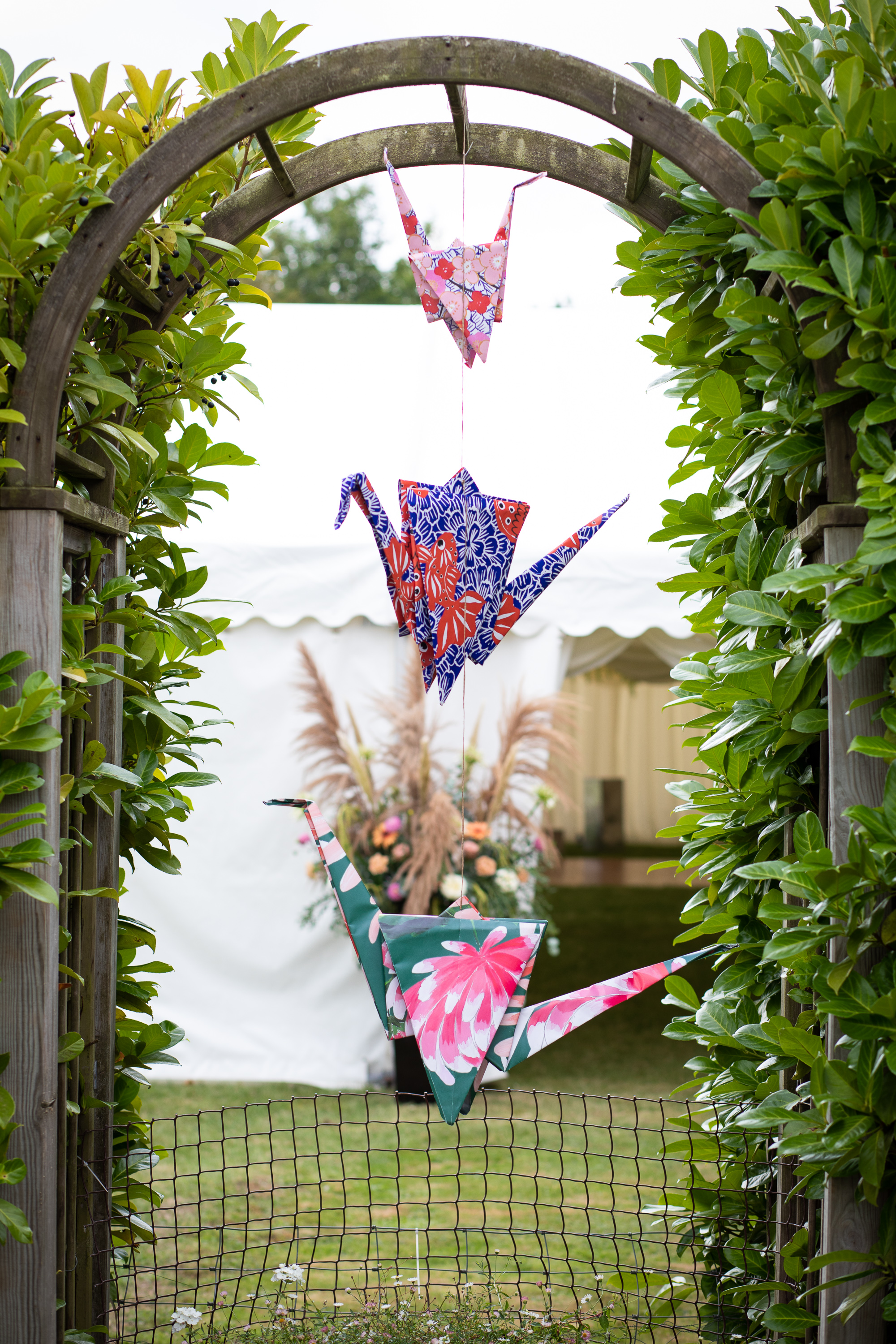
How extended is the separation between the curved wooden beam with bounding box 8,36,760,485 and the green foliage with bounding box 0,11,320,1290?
39 mm

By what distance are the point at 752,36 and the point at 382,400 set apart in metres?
3.08

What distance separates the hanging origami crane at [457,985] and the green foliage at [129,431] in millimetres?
337

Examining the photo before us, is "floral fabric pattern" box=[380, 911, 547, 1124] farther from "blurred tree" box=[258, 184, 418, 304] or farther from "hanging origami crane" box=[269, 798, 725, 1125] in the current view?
"blurred tree" box=[258, 184, 418, 304]

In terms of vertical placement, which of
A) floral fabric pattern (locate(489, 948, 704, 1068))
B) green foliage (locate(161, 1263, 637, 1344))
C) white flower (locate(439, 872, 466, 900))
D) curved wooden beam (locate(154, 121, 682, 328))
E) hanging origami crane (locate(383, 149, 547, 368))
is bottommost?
green foliage (locate(161, 1263, 637, 1344))

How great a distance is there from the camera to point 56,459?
1.60m

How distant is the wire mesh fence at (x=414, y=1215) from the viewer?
77.3 inches

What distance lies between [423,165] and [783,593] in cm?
102

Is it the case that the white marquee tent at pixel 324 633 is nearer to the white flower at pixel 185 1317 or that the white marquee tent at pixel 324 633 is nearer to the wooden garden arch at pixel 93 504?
the white flower at pixel 185 1317

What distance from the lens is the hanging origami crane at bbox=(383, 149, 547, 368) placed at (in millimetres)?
1776

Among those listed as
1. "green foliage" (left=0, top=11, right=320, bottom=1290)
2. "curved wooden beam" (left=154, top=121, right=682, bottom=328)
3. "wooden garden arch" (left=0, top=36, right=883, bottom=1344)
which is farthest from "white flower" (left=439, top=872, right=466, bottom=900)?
"curved wooden beam" (left=154, top=121, right=682, bottom=328)

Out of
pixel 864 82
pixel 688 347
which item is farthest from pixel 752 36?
pixel 688 347

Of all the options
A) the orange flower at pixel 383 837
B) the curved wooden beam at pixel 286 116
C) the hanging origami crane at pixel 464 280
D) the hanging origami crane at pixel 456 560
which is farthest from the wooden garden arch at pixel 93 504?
the orange flower at pixel 383 837

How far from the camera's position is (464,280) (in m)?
1.79

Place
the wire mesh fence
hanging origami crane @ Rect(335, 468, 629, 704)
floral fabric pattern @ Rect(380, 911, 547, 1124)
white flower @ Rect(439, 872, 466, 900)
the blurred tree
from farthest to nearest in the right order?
the blurred tree, white flower @ Rect(439, 872, 466, 900), the wire mesh fence, hanging origami crane @ Rect(335, 468, 629, 704), floral fabric pattern @ Rect(380, 911, 547, 1124)
